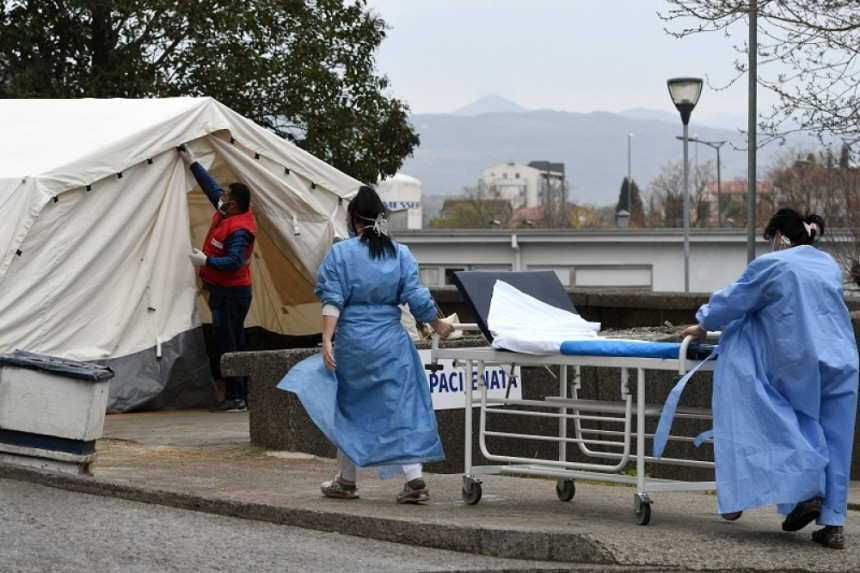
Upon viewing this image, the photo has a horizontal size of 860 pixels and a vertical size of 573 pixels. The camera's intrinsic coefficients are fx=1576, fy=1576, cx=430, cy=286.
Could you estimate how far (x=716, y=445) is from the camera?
7137 millimetres

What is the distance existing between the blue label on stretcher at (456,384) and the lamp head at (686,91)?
11.3m

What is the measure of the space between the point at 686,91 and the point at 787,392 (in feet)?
49.8

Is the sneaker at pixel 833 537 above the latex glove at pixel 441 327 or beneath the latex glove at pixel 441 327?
beneath

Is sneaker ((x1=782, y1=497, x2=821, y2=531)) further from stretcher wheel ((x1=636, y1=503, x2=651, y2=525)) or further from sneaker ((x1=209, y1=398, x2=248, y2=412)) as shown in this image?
sneaker ((x1=209, y1=398, x2=248, y2=412))

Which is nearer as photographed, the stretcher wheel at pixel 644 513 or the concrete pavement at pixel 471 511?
the concrete pavement at pixel 471 511

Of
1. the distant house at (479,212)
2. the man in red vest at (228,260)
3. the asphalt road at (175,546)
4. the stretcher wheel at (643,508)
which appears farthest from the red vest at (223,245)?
the distant house at (479,212)

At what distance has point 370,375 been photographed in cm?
820

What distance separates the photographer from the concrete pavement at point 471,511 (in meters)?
6.75

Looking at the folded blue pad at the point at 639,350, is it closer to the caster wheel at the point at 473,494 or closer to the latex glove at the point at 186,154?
the caster wheel at the point at 473,494

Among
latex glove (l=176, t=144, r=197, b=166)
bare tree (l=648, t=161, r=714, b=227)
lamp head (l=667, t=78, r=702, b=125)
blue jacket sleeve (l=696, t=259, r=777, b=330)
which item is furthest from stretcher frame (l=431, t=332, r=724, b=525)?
bare tree (l=648, t=161, r=714, b=227)

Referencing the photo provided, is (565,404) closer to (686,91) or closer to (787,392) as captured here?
(787,392)

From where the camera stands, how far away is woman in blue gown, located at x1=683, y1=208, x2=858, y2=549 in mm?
7000

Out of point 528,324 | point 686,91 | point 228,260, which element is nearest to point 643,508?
point 528,324

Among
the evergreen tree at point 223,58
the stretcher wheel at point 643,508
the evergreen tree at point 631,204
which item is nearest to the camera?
the stretcher wheel at point 643,508
